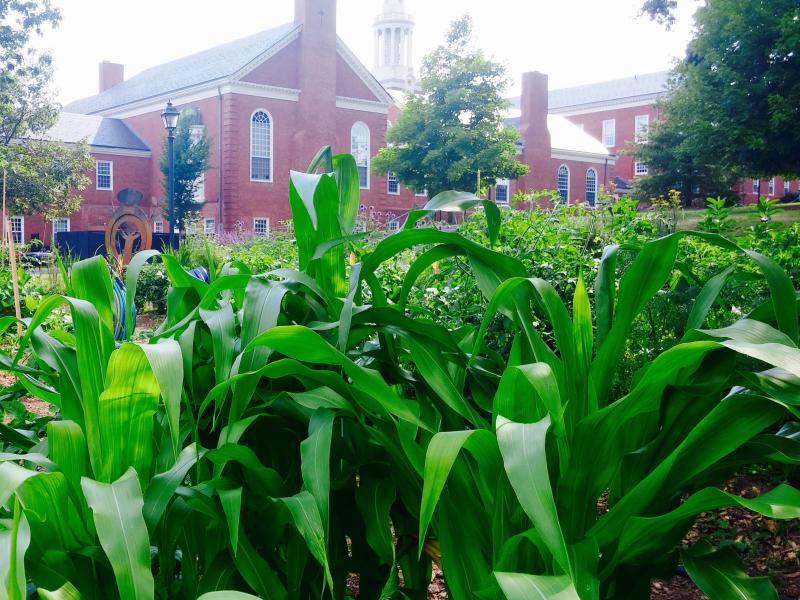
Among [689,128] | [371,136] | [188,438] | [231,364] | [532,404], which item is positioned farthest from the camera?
[371,136]

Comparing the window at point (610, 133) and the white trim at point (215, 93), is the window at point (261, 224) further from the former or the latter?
the window at point (610, 133)

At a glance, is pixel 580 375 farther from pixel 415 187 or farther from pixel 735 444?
pixel 415 187

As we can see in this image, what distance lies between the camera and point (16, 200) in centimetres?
2709

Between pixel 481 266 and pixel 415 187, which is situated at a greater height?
pixel 415 187

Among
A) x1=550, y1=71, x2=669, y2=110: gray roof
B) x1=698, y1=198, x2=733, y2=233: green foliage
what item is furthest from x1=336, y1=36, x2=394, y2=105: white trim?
x1=698, y1=198, x2=733, y2=233: green foliage

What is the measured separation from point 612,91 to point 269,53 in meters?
30.4

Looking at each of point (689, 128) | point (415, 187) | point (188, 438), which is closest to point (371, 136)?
point (415, 187)

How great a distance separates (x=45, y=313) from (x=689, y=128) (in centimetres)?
2675

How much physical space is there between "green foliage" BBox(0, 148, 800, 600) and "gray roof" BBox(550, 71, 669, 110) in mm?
54396

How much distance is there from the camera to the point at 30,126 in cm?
2728

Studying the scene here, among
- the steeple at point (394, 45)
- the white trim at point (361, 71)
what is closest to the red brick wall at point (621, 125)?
the white trim at point (361, 71)

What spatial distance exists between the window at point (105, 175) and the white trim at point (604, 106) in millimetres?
33660

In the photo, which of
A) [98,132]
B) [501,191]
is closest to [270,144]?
[98,132]

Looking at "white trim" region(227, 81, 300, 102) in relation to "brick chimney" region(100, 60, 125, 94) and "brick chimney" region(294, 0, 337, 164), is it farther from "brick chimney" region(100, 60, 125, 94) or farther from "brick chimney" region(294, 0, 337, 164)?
"brick chimney" region(100, 60, 125, 94)
